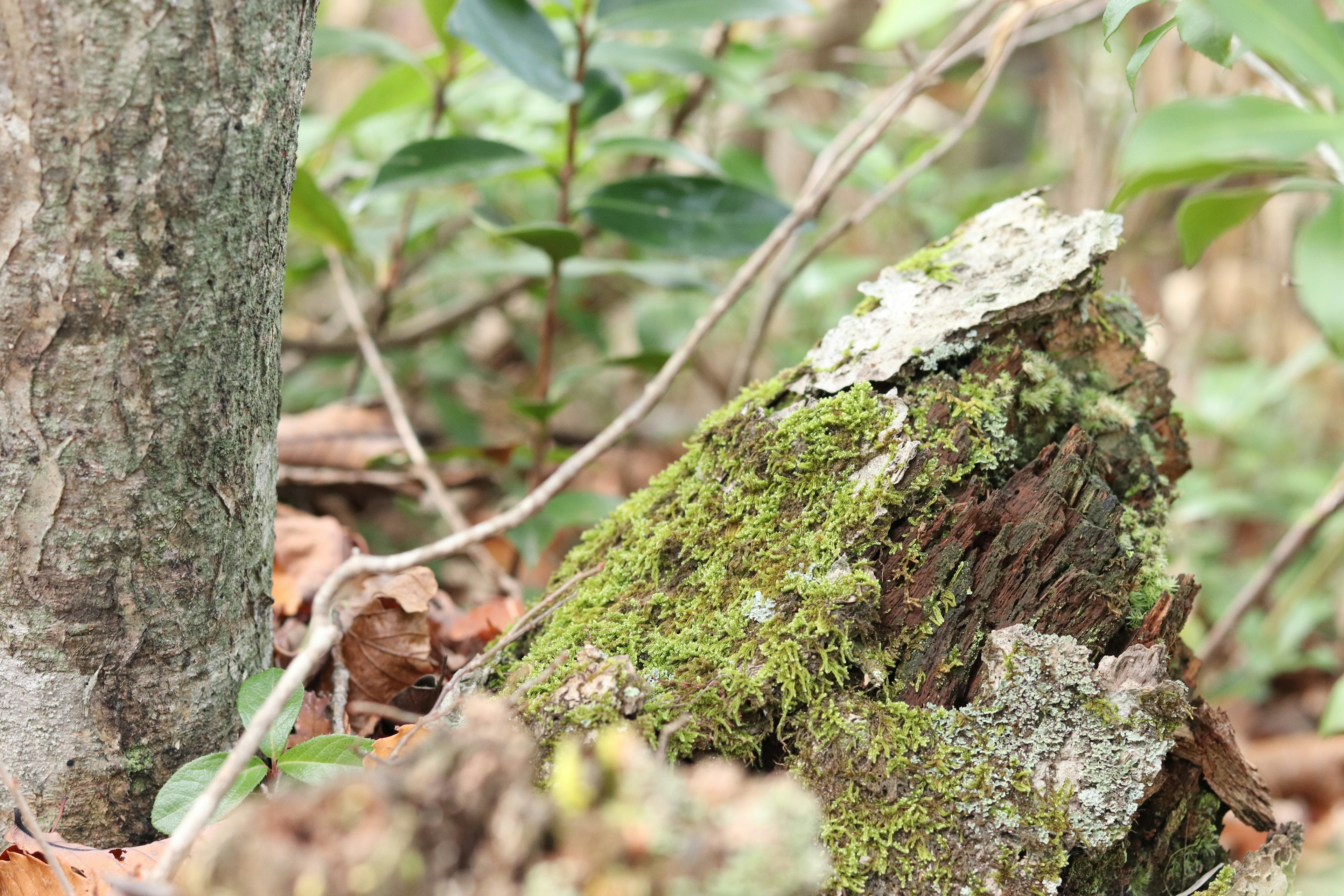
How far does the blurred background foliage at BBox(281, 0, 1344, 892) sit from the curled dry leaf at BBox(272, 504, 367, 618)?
1.52 ft

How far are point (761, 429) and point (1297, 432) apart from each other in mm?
3923

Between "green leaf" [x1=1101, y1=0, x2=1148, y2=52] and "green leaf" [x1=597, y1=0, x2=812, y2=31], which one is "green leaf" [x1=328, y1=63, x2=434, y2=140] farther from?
"green leaf" [x1=1101, y1=0, x2=1148, y2=52]

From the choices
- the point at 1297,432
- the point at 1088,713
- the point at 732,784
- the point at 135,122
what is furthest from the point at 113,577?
the point at 1297,432

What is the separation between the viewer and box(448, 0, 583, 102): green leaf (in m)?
1.91

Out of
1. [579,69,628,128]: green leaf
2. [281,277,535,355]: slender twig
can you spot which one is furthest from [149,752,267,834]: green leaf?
[281,277,535,355]: slender twig

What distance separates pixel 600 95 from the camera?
2270mm

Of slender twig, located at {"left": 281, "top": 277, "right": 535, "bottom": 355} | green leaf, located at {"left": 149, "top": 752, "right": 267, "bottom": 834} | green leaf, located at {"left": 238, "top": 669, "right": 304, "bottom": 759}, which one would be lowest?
green leaf, located at {"left": 149, "top": 752, "right": 267, "bottom": 834}

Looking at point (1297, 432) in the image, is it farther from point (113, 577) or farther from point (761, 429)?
point (113, 577)

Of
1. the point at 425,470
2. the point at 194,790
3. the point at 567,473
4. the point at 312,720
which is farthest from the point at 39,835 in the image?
the point at 425,470

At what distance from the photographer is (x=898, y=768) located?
3.48 feet

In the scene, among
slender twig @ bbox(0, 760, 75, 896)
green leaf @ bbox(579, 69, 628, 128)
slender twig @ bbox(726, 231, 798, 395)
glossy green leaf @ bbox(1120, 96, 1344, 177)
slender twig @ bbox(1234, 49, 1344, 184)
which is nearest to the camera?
glossy green leaf @ bbox(1120, 96, 1344, 177)

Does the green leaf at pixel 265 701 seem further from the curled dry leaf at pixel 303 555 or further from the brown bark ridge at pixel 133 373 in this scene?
the curled dry leaf at pixel 303 555

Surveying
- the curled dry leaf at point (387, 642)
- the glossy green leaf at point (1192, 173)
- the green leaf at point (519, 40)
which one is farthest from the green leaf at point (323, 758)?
the green leaf at point (519, 40)

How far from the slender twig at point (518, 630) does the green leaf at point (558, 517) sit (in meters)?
0.81
